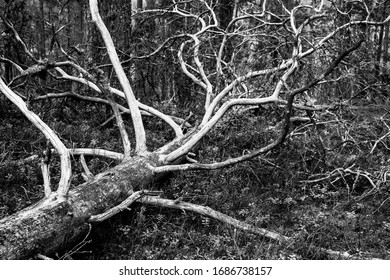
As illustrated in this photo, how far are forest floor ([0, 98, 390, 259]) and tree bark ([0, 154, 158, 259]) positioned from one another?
0.21 metres

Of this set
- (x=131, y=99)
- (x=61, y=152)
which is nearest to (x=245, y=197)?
(x=131, y=99)

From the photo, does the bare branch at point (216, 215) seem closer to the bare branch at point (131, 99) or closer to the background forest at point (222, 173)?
the background forest at point (222, 173)

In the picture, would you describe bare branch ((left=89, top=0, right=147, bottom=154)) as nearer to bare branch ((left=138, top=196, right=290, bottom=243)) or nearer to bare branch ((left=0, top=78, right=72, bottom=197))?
bare branch ((left=138, top=196, right=290, bottom=243))

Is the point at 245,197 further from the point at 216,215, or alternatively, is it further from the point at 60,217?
the point at 60,217

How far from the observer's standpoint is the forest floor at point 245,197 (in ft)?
11.4

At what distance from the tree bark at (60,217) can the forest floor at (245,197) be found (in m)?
0.21

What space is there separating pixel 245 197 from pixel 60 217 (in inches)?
82.8

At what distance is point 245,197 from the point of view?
4.40m

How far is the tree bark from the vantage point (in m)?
2.73

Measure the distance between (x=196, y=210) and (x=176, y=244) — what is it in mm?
471

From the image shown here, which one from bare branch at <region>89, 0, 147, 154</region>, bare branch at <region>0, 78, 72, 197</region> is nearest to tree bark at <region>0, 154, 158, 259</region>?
bare branch at <region>0, 78, 72, 197</region>

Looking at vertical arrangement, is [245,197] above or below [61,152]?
below

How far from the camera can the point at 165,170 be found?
14.0 feet
